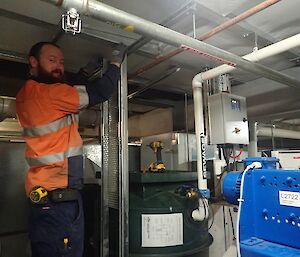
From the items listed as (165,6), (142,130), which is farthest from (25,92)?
(142,130)

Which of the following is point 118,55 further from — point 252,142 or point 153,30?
point 252,142

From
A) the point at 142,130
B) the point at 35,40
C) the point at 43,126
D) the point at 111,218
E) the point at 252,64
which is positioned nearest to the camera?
the point at 43,126

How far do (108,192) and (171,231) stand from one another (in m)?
0.44

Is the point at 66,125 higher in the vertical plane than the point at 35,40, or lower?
lower

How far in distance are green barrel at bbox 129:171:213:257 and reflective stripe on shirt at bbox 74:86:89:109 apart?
0.54 m

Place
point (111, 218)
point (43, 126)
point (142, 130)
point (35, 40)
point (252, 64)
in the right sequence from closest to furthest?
point (43, 126)
point (252, 64)
point (111, 218)
point (35, 40)
point (142, 130)

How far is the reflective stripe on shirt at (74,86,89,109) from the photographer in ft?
4.80

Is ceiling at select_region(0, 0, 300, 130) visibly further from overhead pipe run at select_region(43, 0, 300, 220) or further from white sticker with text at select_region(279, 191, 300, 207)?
white sticker with text at select_region(279, 191, 300, 207)

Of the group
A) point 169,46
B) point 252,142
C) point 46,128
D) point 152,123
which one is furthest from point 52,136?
point 252,142

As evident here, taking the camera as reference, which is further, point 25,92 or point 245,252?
point 25,92

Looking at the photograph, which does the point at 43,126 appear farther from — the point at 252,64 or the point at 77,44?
the point at 252,64

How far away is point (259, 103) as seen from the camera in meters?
2.59

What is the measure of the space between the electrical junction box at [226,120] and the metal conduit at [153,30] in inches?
18.9

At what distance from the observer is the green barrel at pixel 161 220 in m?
1.65
